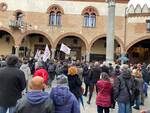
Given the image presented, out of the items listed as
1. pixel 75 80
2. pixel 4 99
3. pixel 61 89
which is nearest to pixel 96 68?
pixel 75 80

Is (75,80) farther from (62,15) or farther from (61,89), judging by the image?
(62,15)

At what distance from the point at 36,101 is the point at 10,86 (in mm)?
2042

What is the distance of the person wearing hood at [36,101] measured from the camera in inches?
233

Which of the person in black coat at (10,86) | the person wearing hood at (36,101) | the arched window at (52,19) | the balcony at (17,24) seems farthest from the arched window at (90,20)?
the person wearing hood at (36,101)

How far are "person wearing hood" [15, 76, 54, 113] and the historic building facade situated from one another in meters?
32.9

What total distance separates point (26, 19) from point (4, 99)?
104 ft

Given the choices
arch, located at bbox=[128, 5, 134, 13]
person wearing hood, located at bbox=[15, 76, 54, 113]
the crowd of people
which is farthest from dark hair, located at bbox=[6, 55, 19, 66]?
arch, located at bbox=[128, 5, 134, 13]

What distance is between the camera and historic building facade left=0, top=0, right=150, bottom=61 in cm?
3881

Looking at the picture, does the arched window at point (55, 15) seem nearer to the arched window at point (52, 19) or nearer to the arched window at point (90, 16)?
the arched window at point (52, 19)

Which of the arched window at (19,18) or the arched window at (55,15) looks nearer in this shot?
the arched window at (19,18)

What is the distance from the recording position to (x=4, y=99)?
786cm

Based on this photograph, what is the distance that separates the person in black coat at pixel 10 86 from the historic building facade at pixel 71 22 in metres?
30.8

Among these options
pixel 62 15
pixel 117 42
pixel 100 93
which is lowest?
pixel 100 93

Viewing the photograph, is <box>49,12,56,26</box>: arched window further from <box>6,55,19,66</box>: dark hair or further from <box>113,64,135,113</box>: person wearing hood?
<box>6,55,19,66</box>: dark hair
